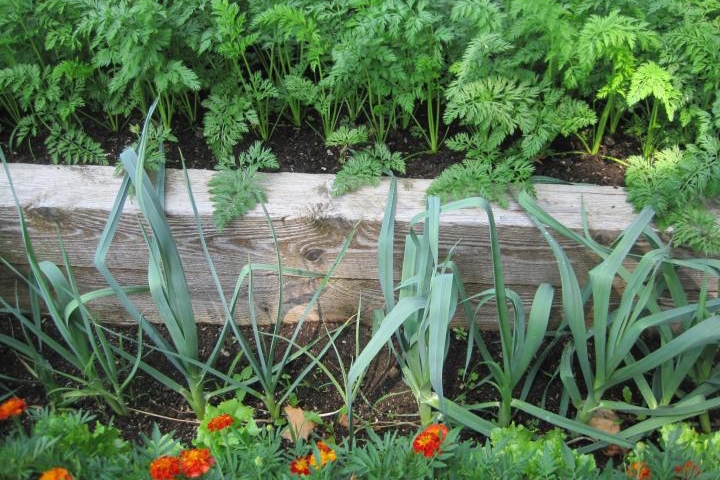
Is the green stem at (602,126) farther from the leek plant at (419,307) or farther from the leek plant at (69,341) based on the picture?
the leek plant at (69,341)

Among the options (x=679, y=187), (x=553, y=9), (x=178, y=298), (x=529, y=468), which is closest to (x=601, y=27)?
(x=553, y=9)

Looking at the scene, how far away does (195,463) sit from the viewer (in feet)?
4.55

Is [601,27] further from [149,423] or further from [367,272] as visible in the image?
[149,423]

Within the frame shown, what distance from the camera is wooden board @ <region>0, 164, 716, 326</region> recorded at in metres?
1.88

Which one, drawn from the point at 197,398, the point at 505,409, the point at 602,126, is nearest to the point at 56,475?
the point at 197,398

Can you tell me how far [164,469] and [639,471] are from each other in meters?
0.98

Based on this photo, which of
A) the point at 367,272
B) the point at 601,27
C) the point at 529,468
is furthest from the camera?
the point at 367,272

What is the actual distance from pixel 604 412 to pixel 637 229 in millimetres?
544

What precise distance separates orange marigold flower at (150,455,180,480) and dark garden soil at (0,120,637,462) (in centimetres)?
53

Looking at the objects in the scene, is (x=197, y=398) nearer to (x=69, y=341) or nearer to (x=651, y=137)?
(x=69, y=341)

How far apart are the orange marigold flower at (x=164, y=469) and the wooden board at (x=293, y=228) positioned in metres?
0.70

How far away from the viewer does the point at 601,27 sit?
172 centimetres

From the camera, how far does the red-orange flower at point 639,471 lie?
1467mm

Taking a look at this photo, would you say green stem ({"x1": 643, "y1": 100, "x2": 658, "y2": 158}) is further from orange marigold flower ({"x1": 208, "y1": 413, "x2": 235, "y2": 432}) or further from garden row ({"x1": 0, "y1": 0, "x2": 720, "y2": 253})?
orange marigold flower ({"x1": 208, "y1": 413, "x2": 235, "y2": 432})
